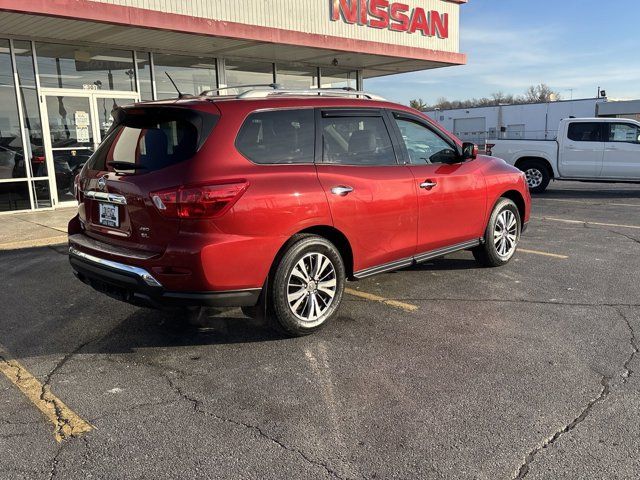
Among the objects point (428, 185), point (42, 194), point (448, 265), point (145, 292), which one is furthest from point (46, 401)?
point (42, 194)

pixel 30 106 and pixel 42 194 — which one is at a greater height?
pixel 30 106

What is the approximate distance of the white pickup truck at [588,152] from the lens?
44.1 feet

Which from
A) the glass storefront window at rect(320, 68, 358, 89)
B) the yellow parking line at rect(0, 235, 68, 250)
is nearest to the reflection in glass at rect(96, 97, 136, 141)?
the yellow parking line at rect(0, 235, 68, 250)

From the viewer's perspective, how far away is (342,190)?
4.27 metres

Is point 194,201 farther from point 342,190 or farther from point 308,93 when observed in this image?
point 308,93

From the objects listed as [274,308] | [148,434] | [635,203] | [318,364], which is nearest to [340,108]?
[274,308]

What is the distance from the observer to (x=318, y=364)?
3764mm

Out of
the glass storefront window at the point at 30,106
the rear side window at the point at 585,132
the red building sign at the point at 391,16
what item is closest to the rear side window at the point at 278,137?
the glass storefront window at the point at 30,106

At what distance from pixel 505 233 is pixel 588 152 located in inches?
354

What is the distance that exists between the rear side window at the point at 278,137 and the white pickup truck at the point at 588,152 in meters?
10.4

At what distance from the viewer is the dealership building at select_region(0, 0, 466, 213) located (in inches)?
386

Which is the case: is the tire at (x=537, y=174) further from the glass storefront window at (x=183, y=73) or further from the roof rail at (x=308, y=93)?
the roof rail at (x=308, y=93)

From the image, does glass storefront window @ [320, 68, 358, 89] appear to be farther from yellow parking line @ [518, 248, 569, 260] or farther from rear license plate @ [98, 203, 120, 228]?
rear license plate @ [98, 203, 120, 228]

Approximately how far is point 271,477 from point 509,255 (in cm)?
457
